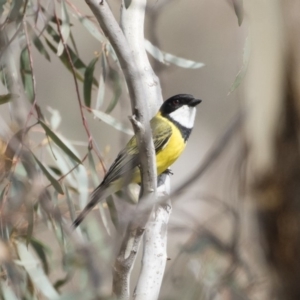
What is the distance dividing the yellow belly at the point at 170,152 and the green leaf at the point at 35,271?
0.41 m

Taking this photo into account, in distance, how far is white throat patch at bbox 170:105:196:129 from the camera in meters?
2.18

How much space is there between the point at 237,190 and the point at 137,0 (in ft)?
3.69

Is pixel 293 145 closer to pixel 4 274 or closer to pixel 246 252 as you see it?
pixel 246 252

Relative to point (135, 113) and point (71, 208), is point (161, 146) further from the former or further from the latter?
point (135, 113)

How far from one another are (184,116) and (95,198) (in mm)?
581

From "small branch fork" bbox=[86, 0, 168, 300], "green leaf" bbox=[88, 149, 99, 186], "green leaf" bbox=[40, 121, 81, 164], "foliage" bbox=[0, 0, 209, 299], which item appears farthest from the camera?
"green leaf" bbox=[88, 149, 99, 186]

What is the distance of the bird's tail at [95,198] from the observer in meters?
1.69

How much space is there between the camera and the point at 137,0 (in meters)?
1.66

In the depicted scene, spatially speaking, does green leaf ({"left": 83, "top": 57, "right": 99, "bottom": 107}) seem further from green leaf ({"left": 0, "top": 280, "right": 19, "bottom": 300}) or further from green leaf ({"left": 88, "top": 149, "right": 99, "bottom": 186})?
green leaf ({"left": 0, "top": 280, "right": 19, "bottom": 300})

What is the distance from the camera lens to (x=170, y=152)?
205cm

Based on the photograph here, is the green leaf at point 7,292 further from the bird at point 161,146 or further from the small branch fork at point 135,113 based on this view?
the small branch fork at point 135,113

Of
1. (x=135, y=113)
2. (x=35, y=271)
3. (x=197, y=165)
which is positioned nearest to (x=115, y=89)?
(x=35, y=271)

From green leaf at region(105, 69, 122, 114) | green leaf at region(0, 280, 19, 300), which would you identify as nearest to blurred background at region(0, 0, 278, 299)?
green leaf at region(105, 69, 122, 114)

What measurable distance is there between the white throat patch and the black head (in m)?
0.01
